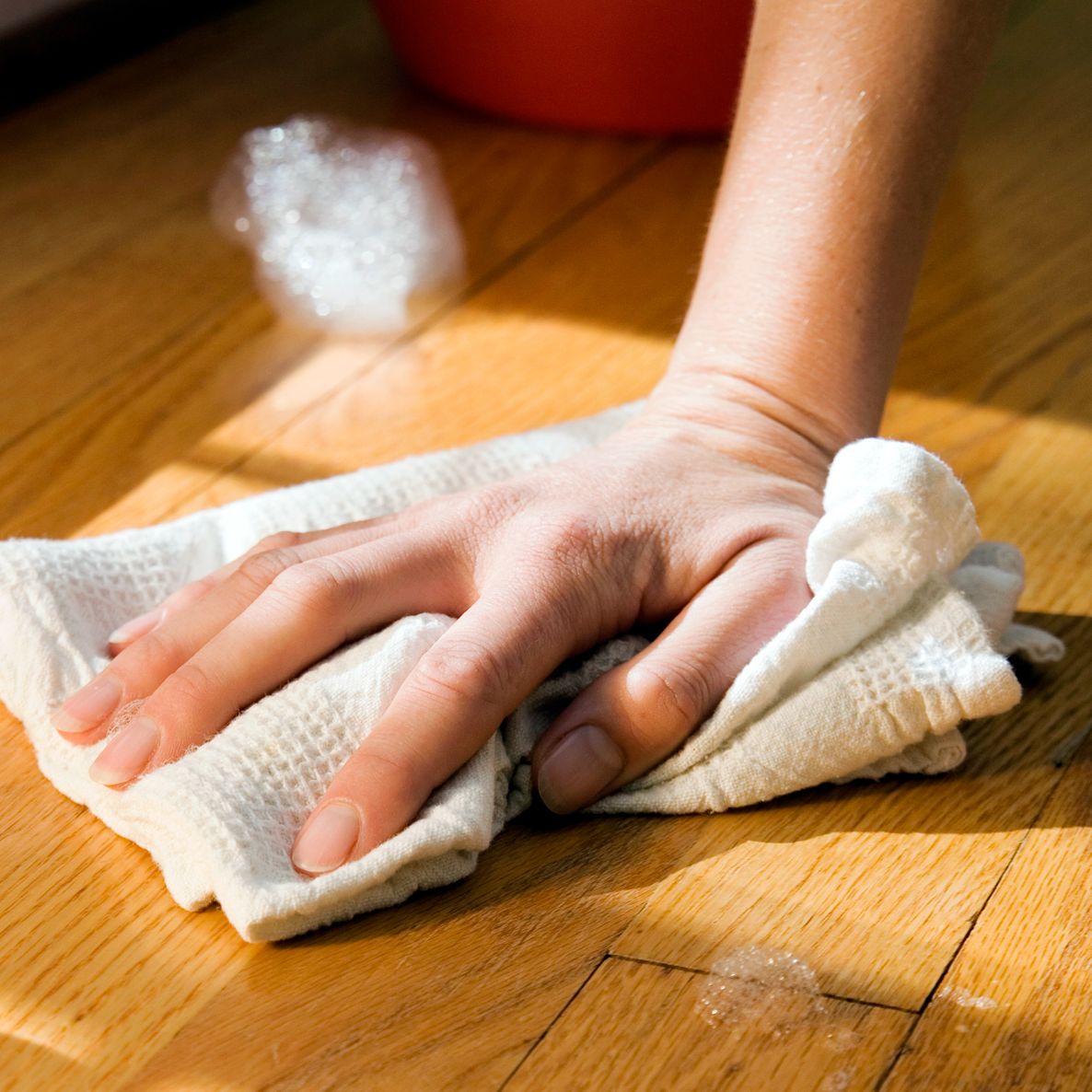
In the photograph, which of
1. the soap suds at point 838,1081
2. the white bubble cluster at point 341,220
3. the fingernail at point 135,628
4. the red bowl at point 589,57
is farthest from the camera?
the red bowl at point 589,57

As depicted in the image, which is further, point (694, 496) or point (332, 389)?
point (332, 389)

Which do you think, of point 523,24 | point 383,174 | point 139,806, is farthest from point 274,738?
point 523,24

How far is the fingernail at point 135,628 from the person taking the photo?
762 mm

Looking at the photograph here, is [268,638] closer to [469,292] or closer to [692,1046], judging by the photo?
[692,1046]

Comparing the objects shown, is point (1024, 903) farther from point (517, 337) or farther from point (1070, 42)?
point (1070, 42)

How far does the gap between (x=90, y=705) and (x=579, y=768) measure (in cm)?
23

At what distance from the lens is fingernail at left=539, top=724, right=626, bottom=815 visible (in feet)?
2.21

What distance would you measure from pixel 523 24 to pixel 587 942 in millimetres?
1131

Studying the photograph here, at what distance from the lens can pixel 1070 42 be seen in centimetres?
181

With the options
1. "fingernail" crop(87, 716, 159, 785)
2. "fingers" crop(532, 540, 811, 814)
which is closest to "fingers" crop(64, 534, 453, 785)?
"fingernail" crop(87, 716, 159, 785)

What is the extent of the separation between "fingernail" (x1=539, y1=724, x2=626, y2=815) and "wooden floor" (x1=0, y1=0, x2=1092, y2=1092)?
22mm

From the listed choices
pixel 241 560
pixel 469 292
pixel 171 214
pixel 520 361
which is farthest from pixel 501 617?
pixel 171 214

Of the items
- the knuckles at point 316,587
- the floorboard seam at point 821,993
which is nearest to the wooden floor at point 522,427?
the floorboard seam at point 821,993

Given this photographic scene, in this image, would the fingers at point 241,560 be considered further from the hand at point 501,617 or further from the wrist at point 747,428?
the wrist at point 747,428
